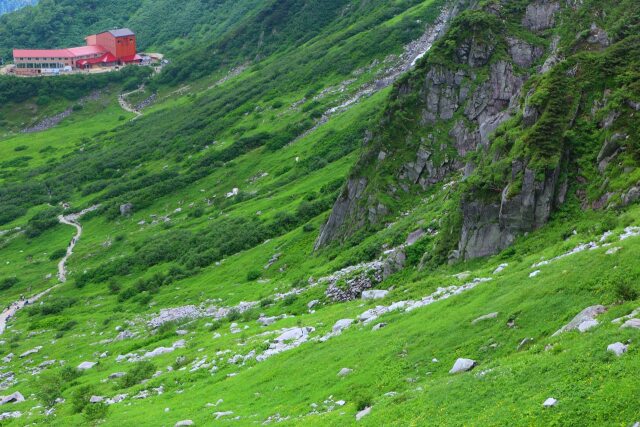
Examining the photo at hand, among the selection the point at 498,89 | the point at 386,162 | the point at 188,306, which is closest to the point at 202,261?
the point at 188,306

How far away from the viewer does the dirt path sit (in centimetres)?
10747

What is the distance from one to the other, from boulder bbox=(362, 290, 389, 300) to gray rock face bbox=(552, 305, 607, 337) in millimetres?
22831

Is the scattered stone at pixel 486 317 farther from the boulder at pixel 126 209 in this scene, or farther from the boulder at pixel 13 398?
the boulder at pixel 126 209

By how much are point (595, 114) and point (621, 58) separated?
5284 millimetres

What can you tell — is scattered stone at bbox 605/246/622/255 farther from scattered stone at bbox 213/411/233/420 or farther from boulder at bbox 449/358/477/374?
scattered stone at bbox 213/411/233/420

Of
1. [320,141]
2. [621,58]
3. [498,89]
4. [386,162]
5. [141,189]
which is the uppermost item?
[621,58]

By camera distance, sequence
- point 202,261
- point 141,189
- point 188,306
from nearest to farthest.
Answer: point 188,306 → point 202,261 → point 141,189

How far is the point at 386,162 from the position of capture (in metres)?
79.1

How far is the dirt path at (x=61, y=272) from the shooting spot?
10747cm

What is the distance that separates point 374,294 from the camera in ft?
178

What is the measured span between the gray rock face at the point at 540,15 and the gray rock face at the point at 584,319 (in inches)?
2360

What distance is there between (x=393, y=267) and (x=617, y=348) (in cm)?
3465

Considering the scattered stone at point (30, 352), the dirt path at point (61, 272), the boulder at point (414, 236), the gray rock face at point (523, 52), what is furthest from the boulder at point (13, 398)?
the gray rock face at point (523, 52)

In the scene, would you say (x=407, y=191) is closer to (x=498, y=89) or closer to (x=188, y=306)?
(x=498, y=89)
